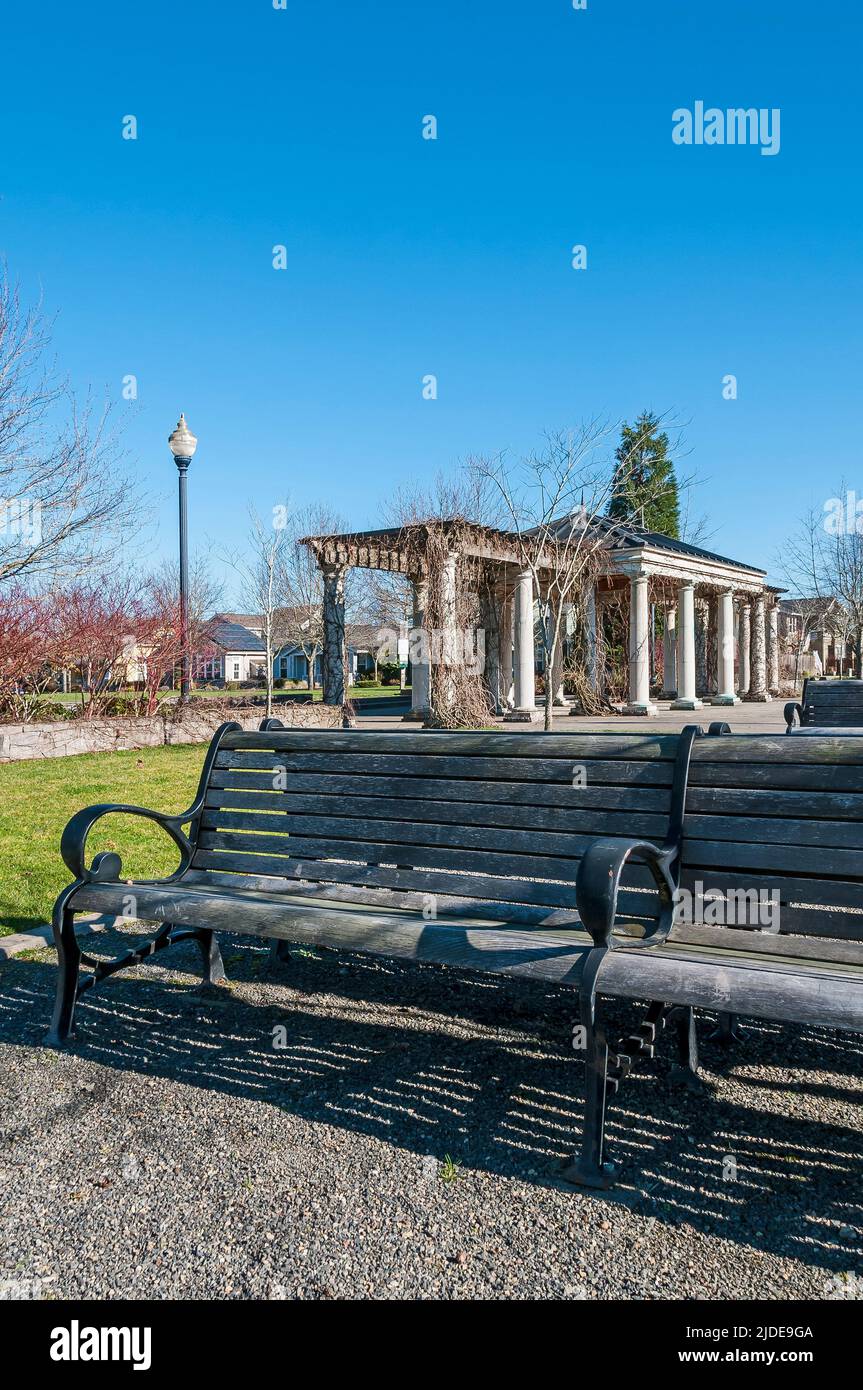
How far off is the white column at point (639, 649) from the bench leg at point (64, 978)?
21.9 metres

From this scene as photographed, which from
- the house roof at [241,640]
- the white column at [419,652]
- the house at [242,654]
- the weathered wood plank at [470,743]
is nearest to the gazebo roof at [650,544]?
Answer: the white column at [419,652]

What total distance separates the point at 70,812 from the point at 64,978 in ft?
16.4

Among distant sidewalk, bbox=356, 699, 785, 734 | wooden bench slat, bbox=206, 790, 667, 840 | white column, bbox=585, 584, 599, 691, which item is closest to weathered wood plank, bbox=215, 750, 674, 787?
wooden bench slat, bbox=206, 790, 667, 840

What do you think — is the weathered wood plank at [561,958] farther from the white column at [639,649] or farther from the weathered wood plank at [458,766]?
the white column at [639,649]

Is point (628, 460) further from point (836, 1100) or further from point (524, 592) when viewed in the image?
point (836, 1100)

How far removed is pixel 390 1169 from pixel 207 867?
1.88m

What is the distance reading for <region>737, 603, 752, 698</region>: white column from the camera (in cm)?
3472

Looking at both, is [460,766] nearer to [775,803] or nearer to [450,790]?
[450,790]

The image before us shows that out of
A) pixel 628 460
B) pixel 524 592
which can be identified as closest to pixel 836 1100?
pixel 628 460

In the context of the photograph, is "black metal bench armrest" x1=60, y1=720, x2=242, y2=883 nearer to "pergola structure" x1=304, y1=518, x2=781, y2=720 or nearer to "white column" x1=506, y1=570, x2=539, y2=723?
"pergola structure" x1=304, y1=518, x2=781, y2=720

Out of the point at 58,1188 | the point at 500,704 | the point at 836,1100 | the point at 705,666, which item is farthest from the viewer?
the point at 705,666

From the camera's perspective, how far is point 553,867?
3.19 metres

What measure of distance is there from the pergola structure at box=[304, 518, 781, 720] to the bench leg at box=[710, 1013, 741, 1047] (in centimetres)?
1188
